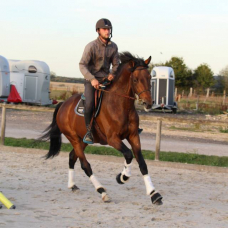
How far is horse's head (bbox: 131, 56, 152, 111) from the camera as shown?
6.99 metres

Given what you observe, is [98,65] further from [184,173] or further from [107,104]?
[184,173]

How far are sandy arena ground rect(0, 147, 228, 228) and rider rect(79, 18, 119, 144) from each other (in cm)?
116

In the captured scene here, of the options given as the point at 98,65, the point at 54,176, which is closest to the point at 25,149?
the point at 54,176

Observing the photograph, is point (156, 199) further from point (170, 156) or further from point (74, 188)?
point (170, 156)

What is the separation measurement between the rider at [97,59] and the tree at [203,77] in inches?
2427

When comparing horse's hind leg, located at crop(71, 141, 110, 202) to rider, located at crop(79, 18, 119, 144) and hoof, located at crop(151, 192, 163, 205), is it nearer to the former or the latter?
rider, located at crop(79, 18, 119, 144)

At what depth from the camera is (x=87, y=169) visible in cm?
801

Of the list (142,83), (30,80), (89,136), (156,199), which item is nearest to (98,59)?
(142,83)

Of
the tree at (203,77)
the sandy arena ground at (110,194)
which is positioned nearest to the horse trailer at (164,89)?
the sandy arena ground at (110,194)

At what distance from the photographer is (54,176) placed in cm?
953

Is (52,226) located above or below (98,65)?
below

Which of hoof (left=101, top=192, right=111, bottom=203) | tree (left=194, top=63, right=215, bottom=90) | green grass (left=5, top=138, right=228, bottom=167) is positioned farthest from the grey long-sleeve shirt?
tree (left=194, top=63, right=215, bottom=90)

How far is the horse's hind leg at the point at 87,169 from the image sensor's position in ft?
24.1

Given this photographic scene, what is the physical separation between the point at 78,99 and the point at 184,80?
196ft
